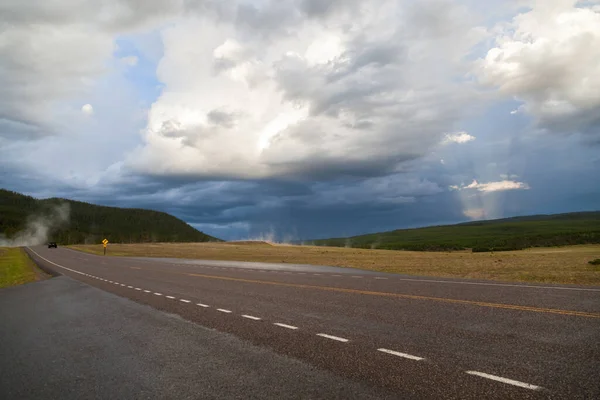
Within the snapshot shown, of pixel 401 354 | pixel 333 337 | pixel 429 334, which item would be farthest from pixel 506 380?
pixel 333 337

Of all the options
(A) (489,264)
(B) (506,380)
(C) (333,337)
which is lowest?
(A) (489,264)

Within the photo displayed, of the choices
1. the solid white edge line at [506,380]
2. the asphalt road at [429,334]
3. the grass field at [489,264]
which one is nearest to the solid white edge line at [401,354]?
the asphalt road at [429,334]

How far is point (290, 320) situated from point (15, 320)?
9.04m

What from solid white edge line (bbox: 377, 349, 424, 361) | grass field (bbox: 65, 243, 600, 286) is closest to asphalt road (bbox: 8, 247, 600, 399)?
solid white edge line (bbox: 377, 349, 424, 361)

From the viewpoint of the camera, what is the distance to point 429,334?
869cm

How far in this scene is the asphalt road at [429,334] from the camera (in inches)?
229

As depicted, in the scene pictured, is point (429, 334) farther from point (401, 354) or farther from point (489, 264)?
point (489, 264)

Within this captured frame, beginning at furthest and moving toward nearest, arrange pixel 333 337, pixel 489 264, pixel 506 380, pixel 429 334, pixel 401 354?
pixel 489 264 < pixel 333 337 < pixel 429 334 < pixel 401 354 < pixel 506 380

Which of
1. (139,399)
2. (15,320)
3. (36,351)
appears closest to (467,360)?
(139,399)

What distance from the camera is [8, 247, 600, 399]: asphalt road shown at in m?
5.81

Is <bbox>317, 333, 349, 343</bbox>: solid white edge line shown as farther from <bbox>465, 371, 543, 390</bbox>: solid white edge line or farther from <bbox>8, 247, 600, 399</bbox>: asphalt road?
<bbox>465, 371, 543, 390</bbox>: solid white edge line

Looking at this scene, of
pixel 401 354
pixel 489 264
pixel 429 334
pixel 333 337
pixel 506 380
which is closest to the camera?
pixel 506 380

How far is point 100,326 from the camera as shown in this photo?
11547mm

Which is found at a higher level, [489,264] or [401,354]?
[401,354]
